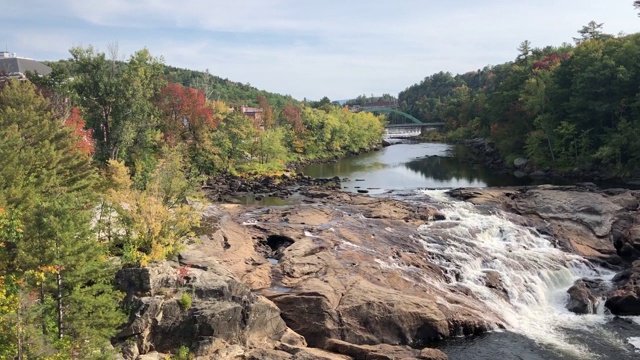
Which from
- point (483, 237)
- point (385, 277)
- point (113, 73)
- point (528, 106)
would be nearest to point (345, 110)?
point (528, 106)

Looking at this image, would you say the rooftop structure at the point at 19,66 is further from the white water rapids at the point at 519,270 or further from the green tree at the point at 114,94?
the white water rapids at the point at 519,270

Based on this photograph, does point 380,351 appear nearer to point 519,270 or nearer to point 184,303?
point 184,303

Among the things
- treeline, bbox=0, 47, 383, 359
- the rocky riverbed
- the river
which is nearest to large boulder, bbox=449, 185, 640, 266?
the rocky riverbed

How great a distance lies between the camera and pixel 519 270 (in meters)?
27.7

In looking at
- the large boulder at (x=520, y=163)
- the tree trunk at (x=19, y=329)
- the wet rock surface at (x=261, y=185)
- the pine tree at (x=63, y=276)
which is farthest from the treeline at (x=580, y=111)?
the tree trunk at (x=19, y=329)

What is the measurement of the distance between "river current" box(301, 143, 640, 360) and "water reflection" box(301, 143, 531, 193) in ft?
36.2

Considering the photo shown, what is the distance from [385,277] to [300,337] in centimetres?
688

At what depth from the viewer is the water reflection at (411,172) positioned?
57125mm

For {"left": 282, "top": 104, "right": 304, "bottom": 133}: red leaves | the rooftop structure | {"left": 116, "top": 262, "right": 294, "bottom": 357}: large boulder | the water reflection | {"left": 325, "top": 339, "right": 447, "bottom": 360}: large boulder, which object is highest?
the rooftop structure

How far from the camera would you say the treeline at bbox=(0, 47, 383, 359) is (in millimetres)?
12562

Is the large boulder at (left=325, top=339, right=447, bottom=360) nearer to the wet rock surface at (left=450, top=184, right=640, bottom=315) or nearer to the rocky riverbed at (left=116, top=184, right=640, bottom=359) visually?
the rocky riverbed at (left=116, top=184, right=640, bottom=359)

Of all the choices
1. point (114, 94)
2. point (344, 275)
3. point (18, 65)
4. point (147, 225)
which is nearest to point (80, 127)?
point (114, 94)

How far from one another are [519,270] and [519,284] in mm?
1531

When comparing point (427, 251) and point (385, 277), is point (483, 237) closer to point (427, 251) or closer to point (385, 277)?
point (427, 251)
